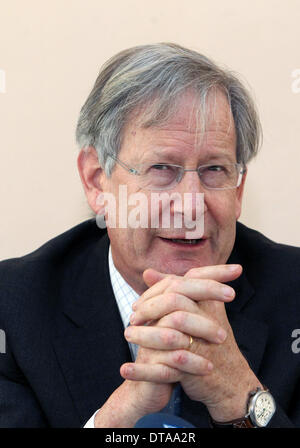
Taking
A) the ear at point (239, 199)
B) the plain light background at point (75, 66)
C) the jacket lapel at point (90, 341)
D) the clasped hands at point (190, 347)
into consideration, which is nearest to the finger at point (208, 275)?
the clasped hands at point (190, 347)

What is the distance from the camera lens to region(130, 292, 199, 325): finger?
4.49 ft

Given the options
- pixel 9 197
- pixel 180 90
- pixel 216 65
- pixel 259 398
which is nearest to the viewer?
pixel 259 398

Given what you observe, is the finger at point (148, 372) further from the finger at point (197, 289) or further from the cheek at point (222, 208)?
the cheek at point (222, 208)

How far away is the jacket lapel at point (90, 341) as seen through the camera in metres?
1.64

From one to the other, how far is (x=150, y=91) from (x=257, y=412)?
33.3 inches

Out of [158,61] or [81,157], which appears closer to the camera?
[158,61]

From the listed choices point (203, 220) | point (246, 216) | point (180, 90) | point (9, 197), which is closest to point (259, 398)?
point (203, 220)

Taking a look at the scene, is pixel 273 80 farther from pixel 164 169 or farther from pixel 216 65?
pixel 164 169

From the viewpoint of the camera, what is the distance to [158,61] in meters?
1.67

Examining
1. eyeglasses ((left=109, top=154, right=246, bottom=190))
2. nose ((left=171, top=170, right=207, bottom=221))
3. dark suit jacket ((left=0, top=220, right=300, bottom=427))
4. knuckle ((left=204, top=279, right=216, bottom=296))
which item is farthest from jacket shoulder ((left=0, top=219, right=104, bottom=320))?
knuckle ((left=204, top=279, right=216, bottom=296))

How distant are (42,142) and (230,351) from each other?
1138mm

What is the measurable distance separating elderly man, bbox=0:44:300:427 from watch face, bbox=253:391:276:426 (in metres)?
0.03

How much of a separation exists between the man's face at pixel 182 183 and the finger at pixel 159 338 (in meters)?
0.32

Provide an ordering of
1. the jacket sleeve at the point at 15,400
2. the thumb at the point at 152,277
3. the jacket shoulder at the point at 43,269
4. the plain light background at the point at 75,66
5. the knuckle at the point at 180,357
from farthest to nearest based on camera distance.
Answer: the plain light background at the point at 75,66, the jacket shoulder at the point at 43,269, the jacket sleeve at the point at 15,400, the thumb at the point at 152,277, the knuckle at the point at 180,357
